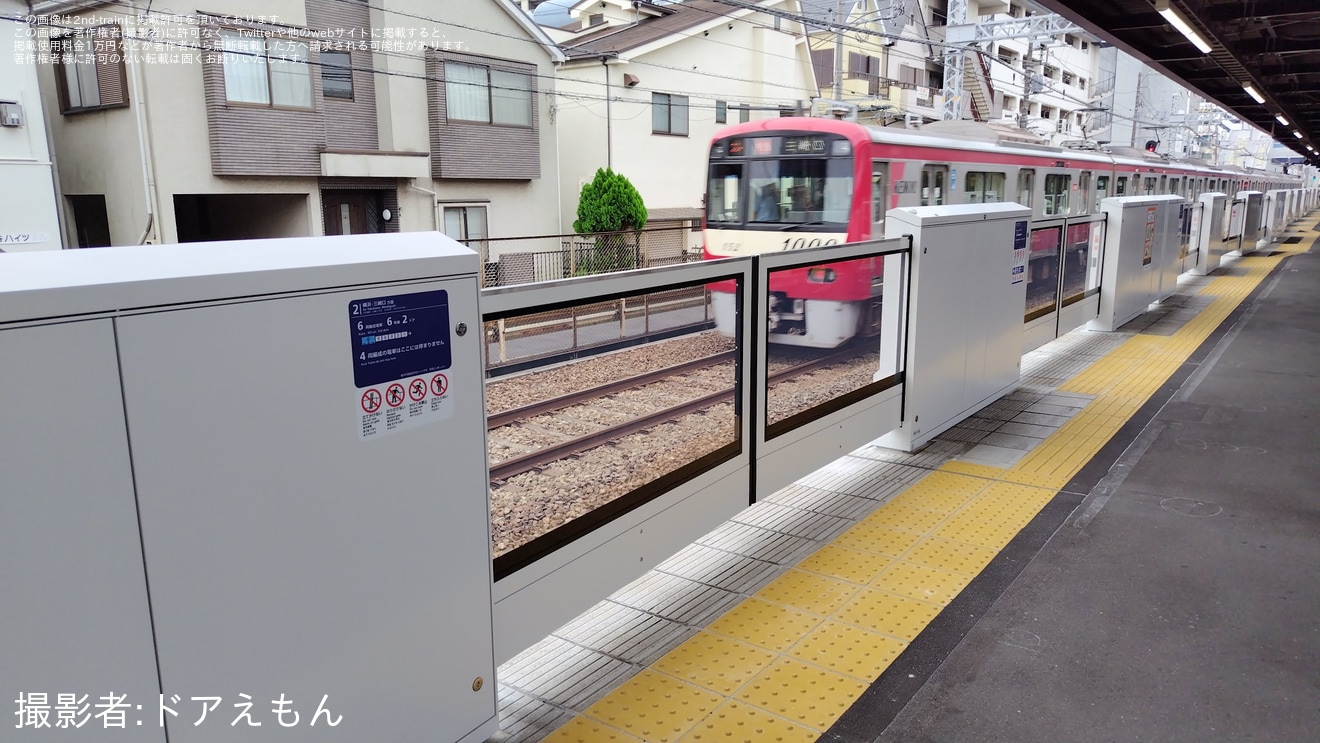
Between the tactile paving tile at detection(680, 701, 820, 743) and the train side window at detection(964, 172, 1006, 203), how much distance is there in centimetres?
1019

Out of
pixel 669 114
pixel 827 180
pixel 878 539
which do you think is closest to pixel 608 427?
pixel 878 539

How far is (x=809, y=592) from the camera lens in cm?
432

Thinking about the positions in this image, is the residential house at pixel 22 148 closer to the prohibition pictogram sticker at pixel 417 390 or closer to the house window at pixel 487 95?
the house window at pixel 487 95

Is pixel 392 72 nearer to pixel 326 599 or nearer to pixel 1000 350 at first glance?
pixel 1000 350

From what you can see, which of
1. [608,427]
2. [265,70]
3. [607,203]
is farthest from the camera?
[607,203]

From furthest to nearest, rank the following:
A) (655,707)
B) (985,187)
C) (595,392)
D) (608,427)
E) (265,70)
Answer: (265,70)
(985,187)
(595,392)
(608,427)
(655,707)

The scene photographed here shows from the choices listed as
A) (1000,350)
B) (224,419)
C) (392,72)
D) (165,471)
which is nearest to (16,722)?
(165,471)

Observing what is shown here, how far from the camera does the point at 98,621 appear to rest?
6.58ft

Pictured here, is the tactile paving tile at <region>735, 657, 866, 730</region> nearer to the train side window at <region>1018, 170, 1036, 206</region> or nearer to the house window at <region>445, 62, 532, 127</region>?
the train side window at <region>1018, 170, 1036, 206</region>

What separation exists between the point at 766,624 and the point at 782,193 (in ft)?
24.8

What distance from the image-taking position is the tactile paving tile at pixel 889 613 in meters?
3.95

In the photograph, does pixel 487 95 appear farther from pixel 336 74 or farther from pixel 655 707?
pixel 655 707

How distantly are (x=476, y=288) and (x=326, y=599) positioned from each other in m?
1.01

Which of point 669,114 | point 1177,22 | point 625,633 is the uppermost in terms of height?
point 669,114
